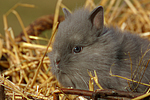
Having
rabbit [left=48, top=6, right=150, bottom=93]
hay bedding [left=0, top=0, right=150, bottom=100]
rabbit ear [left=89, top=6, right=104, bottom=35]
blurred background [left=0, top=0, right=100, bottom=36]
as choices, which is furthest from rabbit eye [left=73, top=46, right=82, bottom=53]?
blurred background [left=0, top=0, right=100, bottom=36]

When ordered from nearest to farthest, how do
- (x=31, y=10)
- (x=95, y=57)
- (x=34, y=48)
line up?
(x=95, y=57) < (x=34, y=48) < (x=31, y=10)

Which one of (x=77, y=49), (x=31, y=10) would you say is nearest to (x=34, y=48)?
(x=77, y=49)

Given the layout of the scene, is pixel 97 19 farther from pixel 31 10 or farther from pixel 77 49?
pixel 31 10

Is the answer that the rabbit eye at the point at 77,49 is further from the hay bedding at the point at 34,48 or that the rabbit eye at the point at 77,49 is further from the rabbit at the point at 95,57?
the hay bedding at the point at 34,48

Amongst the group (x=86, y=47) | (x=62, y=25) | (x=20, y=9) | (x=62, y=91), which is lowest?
(x=62, y=91)

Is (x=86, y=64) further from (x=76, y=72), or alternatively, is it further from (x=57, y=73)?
(x=57, y=73)

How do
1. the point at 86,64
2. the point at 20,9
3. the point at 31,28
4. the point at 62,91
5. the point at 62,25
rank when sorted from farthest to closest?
the point at 20,9 → the point at 31,28 → the point at 62,25 → the point at 86,64 → the point at 62,91

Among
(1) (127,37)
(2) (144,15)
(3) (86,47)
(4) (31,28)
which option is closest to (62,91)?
(3) (86,47)

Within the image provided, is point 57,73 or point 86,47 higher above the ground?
point 86,47
